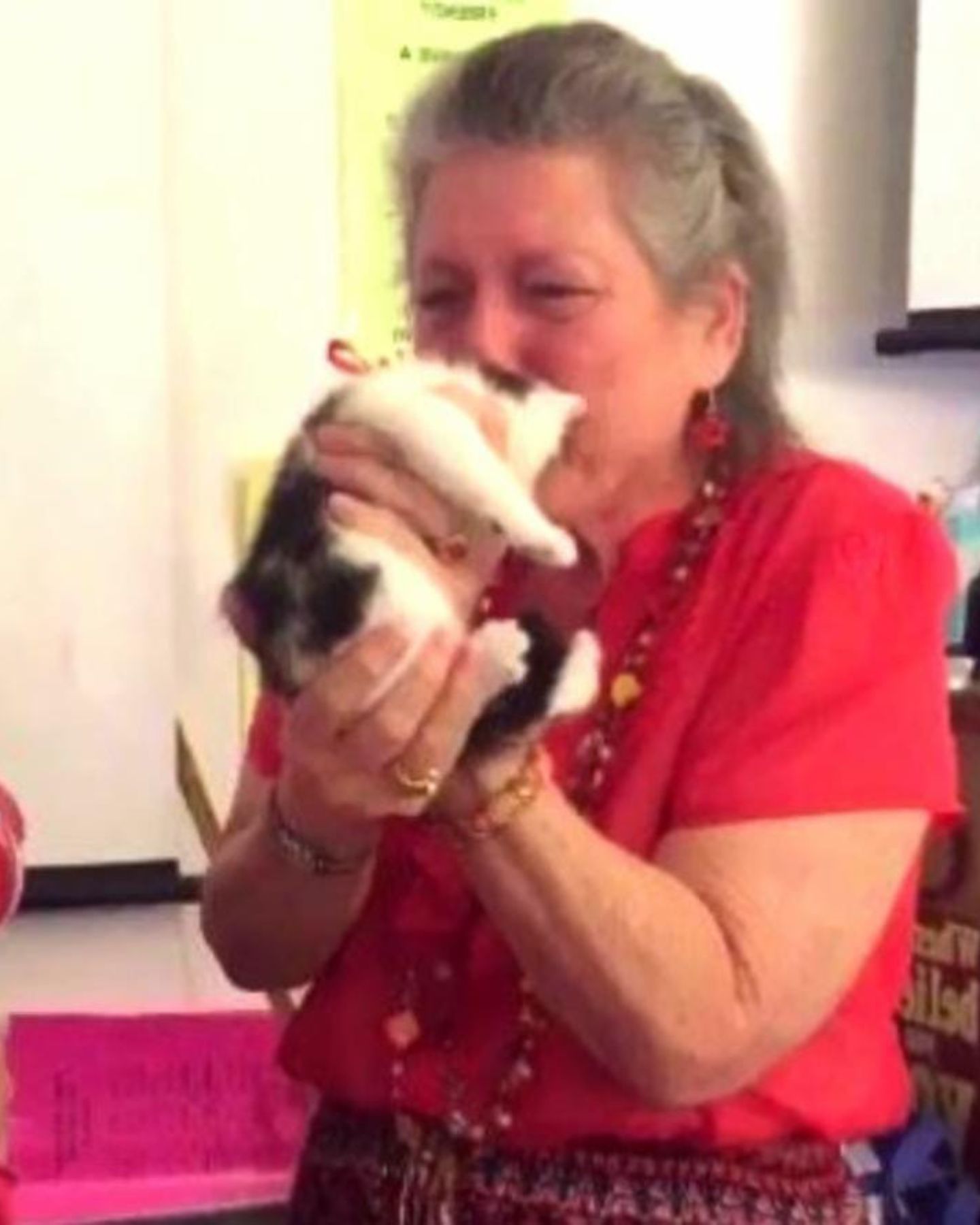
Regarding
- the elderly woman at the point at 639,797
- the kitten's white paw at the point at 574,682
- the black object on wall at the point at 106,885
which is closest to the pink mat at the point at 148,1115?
the black object on wall at the point at 106,885

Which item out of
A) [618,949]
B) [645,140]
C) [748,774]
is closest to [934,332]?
[645,140]

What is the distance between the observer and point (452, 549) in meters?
0.87

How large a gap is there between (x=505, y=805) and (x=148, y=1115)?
69 centimetres

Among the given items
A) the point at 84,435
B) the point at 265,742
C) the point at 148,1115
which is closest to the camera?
the point at 265,742

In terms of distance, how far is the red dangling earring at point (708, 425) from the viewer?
1.16 metres

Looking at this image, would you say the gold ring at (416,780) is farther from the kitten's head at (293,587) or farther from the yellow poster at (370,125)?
the yellow poster at (370,125)

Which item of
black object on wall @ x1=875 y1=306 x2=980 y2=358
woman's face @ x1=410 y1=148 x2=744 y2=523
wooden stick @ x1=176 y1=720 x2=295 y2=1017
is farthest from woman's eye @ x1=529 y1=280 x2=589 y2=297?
black object on wall @ x1=875 y1=306 x2=980 y2=358

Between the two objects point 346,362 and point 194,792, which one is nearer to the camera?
point 346,362

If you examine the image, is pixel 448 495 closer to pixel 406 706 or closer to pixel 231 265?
pixel 406 706

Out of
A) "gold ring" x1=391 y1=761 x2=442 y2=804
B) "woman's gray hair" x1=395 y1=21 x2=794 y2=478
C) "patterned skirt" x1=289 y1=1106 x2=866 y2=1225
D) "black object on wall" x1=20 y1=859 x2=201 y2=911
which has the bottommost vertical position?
"black object on wall" x1=20 y1=859 x2=201 y2=911

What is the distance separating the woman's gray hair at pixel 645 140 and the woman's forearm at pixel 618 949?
28 centimetres

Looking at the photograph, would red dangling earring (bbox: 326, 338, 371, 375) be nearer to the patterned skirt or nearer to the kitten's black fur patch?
the kitten's black fur patch

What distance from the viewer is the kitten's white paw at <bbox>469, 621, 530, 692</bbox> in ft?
2.89

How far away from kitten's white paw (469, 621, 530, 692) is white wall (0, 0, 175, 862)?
2.58 feet
